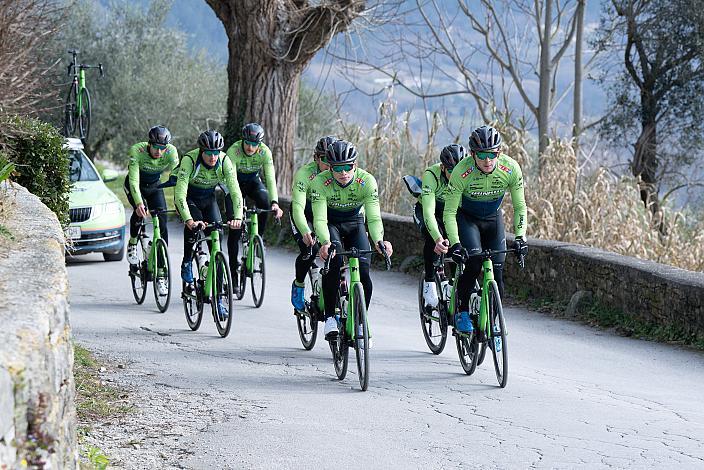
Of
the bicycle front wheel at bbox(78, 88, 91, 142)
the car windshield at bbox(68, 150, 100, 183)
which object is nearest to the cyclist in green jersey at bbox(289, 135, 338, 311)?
the car windshield at bbox(68, 150, 100, 183)

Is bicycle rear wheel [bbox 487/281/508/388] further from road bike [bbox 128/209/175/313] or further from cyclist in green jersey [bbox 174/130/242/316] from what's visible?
road bike [bbox 128/209/175/313]

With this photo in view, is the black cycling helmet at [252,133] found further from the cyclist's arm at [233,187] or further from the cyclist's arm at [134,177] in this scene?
the cyclist's arm at [134,177]

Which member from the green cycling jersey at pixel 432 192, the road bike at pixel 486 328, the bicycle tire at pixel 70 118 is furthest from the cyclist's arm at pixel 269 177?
the bicycle tire at pixel 70 118

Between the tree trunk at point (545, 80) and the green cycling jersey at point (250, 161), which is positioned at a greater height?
the tree trunk at point (545, 80)

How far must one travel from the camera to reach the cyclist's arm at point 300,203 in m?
9.33

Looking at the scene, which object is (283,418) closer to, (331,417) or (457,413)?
(331,417)

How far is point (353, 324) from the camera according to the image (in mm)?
8539

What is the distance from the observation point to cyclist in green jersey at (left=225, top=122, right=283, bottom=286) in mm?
12499

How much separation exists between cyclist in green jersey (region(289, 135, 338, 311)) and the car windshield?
7.51m

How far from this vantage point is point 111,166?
1620 inches

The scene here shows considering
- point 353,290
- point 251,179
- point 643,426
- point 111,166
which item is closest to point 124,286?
point 251,179

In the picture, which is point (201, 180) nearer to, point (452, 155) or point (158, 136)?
point (158, 136)

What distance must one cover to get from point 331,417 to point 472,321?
188 cm

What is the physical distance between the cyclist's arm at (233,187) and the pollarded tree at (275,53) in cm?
1024
